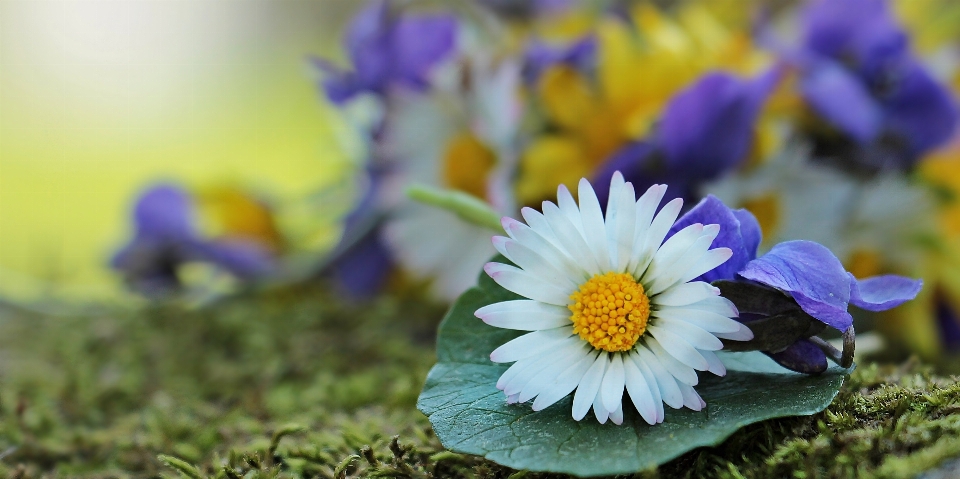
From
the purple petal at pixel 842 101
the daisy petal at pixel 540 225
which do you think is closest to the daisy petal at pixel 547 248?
the daisy petal at pixel 540 225

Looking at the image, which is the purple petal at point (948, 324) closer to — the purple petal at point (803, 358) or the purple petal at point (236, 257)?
the purple petal at point (803, 358)

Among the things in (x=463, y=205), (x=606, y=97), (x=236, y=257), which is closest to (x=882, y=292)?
(x=463, y=205)

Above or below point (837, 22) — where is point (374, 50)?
above

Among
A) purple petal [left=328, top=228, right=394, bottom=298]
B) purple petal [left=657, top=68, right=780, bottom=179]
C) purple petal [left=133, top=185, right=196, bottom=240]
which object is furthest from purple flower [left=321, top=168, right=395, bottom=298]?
purple petal [left=657, top=68, right=780, bottom=179]

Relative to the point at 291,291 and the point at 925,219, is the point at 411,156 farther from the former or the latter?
the point at 925,219

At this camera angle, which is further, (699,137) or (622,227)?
(699,137)

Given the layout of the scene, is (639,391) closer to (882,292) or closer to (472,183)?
(882,292)
